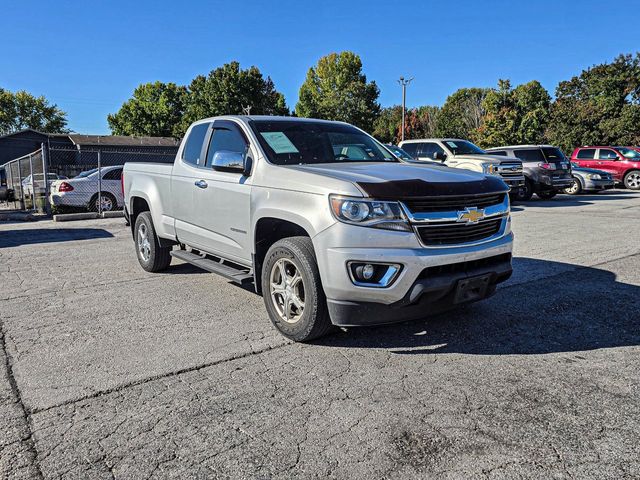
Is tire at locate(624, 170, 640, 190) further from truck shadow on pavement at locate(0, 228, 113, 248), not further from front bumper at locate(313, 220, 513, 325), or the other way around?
front bumper at locate(313, 220, 513, 325)

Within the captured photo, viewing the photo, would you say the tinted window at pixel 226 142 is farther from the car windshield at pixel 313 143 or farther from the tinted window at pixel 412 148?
the tinted window at pixel 412 148

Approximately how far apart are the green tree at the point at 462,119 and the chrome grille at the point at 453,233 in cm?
5339

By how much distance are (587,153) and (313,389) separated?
2305cm

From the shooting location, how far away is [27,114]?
2928 inches

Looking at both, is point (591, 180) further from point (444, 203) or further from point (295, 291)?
point (295, 291)

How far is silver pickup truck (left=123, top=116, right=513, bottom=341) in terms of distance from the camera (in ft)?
10.9

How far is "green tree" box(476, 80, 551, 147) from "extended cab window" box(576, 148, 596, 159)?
→ 92.9 ft

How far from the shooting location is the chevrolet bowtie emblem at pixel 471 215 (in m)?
3.57

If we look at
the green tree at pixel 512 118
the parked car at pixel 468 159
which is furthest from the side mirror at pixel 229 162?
the green tree at pixel 512 118

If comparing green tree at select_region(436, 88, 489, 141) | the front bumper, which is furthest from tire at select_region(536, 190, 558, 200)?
green tree at select_region(436, 88, 489, 141)

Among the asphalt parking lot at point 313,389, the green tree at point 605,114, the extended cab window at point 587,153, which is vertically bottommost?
the asphalt parking lot at point 313,389

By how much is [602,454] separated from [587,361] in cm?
123

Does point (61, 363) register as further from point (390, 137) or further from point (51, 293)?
point (390, 137)

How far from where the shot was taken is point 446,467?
229 centimetres
